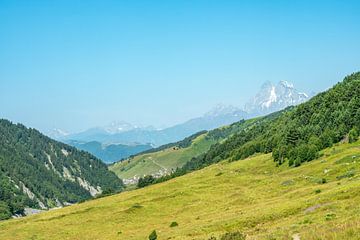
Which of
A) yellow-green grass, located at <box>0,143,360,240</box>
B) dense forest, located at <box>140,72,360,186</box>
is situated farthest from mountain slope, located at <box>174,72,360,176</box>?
yellow-green grass, located at <box>0,143,360,240</box>

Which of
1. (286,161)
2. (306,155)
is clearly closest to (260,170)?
(286,161)

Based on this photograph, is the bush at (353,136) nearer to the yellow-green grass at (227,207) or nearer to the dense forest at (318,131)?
the dense forest at (318,131)

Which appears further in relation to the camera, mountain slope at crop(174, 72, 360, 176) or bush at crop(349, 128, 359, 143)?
mountain slope at crop(174, 72, 360, 176)

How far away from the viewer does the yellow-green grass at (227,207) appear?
47938 mm

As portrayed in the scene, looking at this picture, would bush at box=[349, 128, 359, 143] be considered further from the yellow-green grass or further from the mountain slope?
the yellow-green grass

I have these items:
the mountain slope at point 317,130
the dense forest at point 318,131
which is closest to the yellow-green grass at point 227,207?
the dense forest at point 318,131

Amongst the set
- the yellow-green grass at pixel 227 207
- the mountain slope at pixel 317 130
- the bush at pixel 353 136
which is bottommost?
the yellow-green grass at pixel 227 207

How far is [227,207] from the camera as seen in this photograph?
74.8 m

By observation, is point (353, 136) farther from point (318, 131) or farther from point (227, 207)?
point (227, 207)

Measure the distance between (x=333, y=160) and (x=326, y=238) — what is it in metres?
72.9

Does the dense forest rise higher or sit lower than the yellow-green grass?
higher

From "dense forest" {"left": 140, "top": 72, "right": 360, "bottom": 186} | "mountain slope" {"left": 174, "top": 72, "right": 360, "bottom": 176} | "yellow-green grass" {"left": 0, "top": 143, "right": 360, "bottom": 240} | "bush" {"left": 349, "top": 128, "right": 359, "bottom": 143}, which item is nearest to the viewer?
"yellow-green grass" {"left": 0, "top": 143, "right": 360, "bottom": 240}

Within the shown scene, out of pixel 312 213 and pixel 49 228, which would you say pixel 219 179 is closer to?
pixel 49 228

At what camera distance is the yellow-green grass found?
4794 cm
